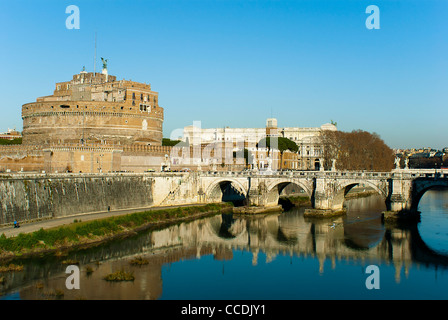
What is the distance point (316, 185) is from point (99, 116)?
101 ft

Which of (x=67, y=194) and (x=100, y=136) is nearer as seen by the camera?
(x=67, y=194)

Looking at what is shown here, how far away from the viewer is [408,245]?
37562mm

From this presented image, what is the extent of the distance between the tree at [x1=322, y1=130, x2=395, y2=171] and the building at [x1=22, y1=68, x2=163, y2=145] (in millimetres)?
29695

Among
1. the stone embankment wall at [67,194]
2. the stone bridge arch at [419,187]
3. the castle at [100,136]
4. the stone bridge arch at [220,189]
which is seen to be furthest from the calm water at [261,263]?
the castle at [100,136]

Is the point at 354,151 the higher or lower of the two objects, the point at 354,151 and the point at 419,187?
the higher

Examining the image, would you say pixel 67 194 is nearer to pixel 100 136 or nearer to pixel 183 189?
pixel 183 189

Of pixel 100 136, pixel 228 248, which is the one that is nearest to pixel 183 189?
pixel 100 136

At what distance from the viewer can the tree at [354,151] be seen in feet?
261

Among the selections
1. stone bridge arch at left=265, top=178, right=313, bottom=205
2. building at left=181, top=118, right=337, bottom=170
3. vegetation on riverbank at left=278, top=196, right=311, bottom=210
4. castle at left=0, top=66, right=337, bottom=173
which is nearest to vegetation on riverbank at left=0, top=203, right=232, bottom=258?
stone bridge arch at left=265, top=178, right=313, bottom=205

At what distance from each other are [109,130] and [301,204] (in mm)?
27665

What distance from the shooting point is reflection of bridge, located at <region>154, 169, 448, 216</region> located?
152ft

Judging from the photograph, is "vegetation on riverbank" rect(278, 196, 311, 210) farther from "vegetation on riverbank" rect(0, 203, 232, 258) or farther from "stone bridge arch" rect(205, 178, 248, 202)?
"vegetation on riverbank" rect(0, 203, 232, 258)

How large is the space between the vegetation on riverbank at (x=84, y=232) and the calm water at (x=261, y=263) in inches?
56.9

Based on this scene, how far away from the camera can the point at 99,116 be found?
64.6 m
